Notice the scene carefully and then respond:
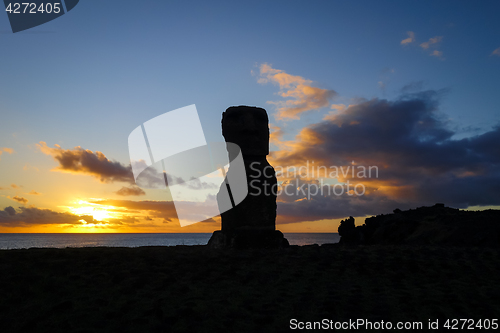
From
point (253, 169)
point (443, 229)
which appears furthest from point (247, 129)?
point (443, 229)

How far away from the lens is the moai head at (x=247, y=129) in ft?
36.3

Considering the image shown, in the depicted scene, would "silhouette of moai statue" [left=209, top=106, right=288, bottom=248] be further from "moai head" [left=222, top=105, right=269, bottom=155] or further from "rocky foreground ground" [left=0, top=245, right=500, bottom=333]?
"rocky foreground ground" [left=0, top=245, right=500, bottom=333]

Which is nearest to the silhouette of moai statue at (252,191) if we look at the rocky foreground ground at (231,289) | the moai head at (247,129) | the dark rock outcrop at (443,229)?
the moai head at (247,129)

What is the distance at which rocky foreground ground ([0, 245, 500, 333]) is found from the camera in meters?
4.92

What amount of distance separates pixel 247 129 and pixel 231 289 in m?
5.86

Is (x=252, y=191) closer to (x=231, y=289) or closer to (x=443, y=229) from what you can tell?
(x=231, y=289)

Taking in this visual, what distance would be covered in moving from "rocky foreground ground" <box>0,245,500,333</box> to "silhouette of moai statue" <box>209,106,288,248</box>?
160 centimetres

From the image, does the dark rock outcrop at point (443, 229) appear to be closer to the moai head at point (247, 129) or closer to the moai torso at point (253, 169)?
the moai torso at point (253, 169)

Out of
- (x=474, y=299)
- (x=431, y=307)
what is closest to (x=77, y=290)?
(x=431, y=307)

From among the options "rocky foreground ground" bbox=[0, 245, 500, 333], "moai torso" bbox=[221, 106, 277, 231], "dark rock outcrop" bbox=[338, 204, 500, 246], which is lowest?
"rocky foreground ground" bbox=[0, 245, 500, 333]

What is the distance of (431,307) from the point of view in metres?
5.35

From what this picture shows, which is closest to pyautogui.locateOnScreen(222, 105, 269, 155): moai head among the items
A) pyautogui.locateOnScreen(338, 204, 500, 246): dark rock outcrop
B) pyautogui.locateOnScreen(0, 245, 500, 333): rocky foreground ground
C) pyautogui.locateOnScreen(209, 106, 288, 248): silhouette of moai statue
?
pyautogui.locateOnScreen(209, 106, 288, 248): silhouette of moai statue

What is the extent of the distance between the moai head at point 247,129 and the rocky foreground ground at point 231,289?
3607 millimetres

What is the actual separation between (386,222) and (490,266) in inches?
536
